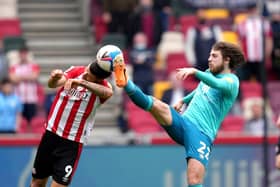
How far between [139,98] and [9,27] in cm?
972

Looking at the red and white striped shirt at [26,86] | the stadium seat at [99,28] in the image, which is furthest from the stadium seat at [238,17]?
the red and white striped shirt at [26,86]

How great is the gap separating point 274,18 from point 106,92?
9.40 m

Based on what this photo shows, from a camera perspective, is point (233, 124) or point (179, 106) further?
point (233, 124)

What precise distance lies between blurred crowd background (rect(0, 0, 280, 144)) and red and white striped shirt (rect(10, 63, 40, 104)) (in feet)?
0.05

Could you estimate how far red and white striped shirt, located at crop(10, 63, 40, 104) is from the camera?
20172 millimetres

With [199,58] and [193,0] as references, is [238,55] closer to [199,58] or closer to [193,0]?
[199,58]

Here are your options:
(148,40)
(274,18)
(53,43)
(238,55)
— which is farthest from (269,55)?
(238,55)

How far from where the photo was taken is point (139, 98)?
13.4 meters

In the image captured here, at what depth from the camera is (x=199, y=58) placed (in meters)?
21.7

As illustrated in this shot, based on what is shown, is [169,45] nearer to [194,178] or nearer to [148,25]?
[148,25]

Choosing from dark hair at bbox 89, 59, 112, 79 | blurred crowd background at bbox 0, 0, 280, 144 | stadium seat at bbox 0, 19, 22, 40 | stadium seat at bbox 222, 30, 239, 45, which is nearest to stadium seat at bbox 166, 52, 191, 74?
blurred crowd background at bbox 0, 0, 280, 144

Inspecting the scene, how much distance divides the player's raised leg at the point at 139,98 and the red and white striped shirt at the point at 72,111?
73 cm

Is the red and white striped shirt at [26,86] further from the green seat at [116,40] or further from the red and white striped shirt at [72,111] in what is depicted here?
the red and white striped shirt at [72,111]

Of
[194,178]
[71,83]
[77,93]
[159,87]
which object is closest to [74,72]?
[77,93]
